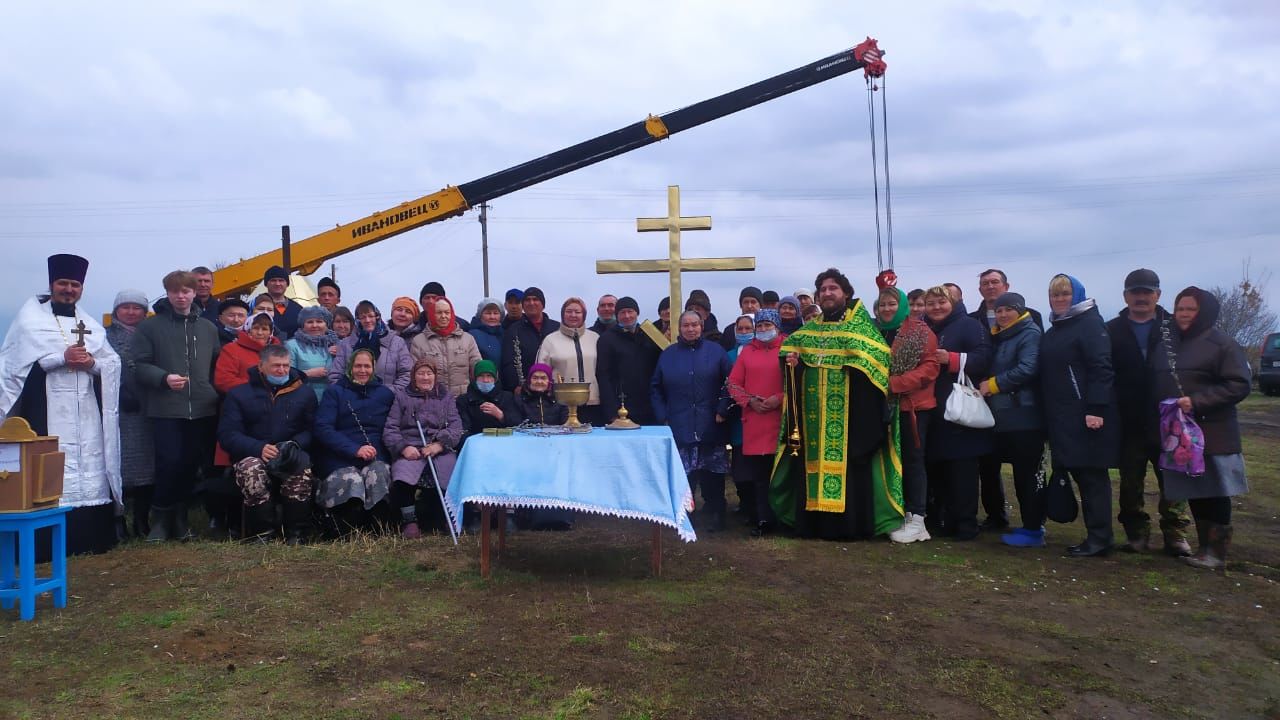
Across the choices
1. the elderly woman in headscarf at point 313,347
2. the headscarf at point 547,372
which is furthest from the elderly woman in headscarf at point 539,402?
the elderly woman in headscarf at point 313,347

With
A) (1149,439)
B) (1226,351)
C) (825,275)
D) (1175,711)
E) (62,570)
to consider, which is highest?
(825,275)

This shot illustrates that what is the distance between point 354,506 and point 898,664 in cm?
419

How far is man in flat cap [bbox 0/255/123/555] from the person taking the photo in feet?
19.4

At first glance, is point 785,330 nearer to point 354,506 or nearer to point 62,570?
point 354,506

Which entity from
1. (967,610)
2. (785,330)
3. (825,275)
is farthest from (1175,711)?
(785,330)

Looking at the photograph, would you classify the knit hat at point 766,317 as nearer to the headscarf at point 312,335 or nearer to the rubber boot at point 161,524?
the headscarf at point 312,335

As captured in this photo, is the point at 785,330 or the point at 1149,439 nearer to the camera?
the point at 1149,439

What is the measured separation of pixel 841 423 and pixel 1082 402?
1608 mm

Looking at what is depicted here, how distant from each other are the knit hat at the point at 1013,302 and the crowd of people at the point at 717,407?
22mm

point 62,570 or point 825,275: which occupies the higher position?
point 825,275

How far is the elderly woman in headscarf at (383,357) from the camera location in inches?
275

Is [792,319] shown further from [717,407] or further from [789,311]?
[717,407]

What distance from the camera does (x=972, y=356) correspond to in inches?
257

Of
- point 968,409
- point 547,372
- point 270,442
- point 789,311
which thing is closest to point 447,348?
point 547,372
